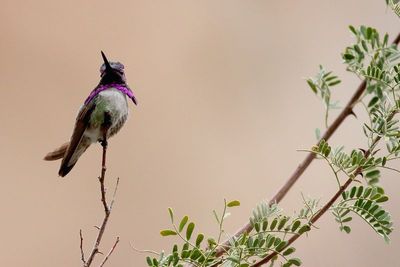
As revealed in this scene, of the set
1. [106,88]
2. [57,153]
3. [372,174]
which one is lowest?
[57,153]

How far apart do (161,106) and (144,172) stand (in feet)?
0.91

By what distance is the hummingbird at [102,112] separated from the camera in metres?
0.90

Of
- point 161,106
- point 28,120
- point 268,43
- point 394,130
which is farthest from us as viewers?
point 268,43

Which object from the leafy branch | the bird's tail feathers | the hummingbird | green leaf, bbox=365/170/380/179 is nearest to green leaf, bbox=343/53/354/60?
the leafy branch

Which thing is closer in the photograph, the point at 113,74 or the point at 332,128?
the point at 332,128

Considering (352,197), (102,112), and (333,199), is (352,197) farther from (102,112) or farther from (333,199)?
(102,112)

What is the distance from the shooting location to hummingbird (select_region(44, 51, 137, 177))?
0.90 meters

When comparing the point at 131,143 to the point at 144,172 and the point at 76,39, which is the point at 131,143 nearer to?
the point at 144,172

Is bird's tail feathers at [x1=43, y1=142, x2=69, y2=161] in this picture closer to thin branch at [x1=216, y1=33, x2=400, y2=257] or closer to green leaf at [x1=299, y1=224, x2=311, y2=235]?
thin branch at [x1=216, y1=33, x2=400, y2=257]

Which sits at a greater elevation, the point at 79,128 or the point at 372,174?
the point at 372,174

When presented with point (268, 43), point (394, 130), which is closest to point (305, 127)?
point (268, 43)

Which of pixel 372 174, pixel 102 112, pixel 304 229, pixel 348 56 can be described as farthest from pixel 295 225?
pixel 102 112

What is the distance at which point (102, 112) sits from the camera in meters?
0.90

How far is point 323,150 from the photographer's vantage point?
77cm
